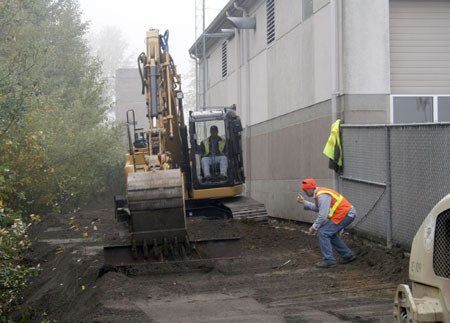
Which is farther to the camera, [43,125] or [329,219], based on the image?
[43,125]

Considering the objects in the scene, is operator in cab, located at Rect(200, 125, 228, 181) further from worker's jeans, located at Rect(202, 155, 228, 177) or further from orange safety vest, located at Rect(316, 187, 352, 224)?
orange safety vest, located at Rect(316, 187, 352, 224)

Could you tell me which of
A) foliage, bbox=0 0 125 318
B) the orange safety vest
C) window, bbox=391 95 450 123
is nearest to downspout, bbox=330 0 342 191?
window, bbox=391 95 450 123

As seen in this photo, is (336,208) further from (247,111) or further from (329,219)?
(247,111)

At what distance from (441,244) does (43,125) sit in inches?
759

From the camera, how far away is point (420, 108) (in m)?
17.6

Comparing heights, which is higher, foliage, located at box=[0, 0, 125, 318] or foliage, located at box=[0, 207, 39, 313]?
foliage, located at box=[0, 0, 125, 318]

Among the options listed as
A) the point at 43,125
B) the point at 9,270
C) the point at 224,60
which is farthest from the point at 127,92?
the point at 9,270

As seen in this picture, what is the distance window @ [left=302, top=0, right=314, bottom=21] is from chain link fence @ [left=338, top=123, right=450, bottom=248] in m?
4.10

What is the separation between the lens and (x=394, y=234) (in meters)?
13.7

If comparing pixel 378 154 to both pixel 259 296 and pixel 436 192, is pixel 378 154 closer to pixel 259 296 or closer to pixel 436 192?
pixel 436 192

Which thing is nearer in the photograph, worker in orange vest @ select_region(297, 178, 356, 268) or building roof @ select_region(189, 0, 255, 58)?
worker in orange vest @ select_region(297, 178, 356, 268)

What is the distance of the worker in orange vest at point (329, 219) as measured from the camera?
12969mm

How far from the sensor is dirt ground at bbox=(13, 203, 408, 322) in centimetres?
970

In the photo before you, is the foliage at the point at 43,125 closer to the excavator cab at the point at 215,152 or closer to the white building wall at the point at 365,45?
the excavator cab at the point at 215,152
